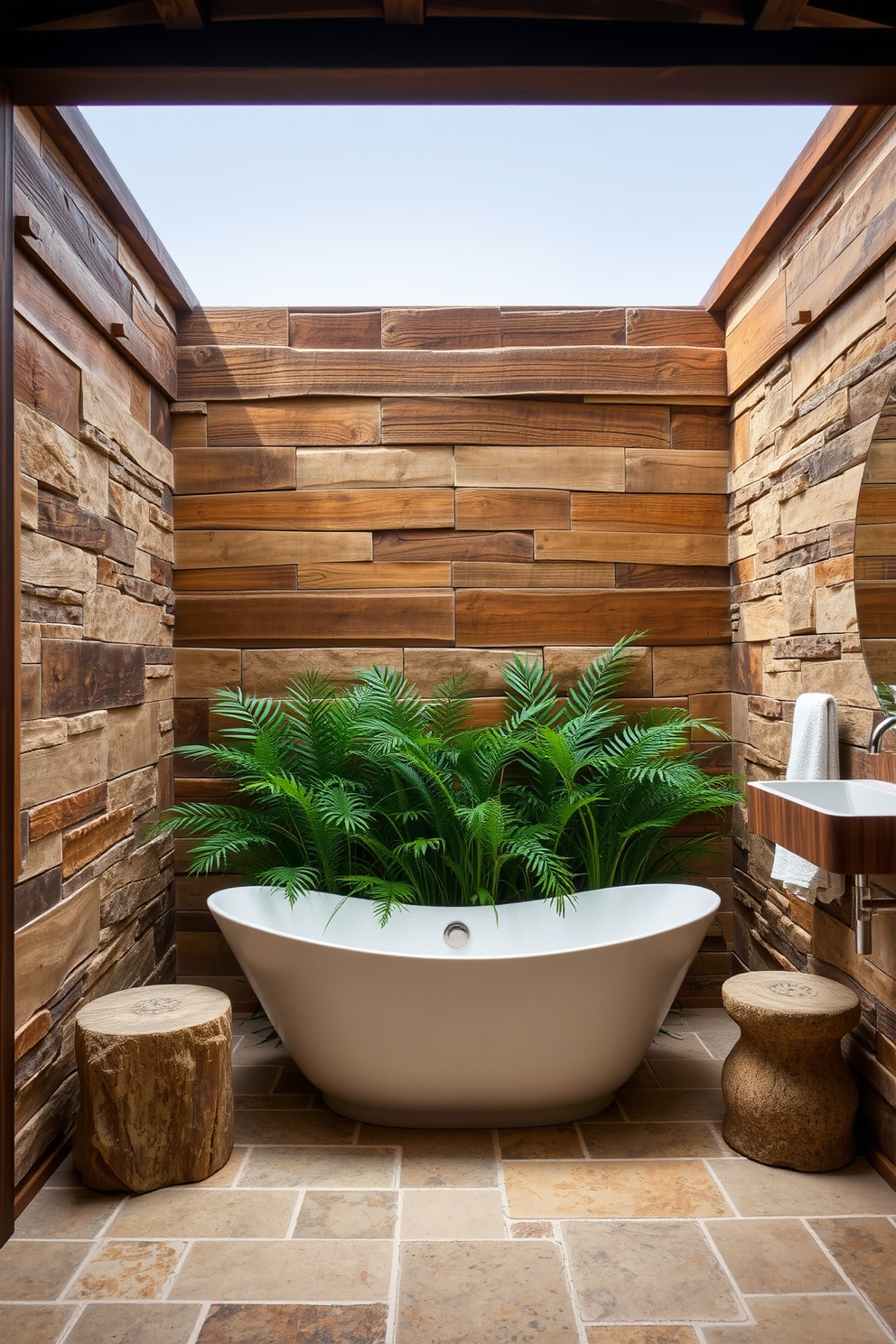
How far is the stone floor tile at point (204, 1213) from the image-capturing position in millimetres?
2070

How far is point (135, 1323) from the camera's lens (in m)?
1.76

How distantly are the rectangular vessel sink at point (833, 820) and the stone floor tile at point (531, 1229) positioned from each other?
1.01 meters

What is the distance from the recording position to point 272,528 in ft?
11.4

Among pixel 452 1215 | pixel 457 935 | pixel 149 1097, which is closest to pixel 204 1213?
pixel 149 1097

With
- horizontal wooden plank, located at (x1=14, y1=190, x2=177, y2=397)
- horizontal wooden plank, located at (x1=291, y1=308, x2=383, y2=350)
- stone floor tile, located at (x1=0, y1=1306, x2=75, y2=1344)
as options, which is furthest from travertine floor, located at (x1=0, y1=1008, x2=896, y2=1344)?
horizontal wooden plank, located at (x1=291, y1=308, x2=383, y2=350)

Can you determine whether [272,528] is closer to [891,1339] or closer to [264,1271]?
[264,1271]

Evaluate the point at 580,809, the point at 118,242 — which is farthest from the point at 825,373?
the point at 118,242

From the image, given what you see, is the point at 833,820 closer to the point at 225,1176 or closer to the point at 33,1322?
the point at 225,1176

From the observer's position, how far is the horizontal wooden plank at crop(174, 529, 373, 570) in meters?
3.46

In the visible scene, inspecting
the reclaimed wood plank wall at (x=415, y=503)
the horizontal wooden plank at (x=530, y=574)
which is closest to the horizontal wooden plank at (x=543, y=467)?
the reclaimed wood plank wall at (x=415, y=503)

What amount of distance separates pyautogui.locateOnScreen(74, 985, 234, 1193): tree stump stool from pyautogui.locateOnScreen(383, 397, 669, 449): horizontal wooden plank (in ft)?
7.06

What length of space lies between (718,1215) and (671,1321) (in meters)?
0.41

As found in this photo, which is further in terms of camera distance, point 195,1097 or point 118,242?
point 118,242

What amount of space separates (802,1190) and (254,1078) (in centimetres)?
161
